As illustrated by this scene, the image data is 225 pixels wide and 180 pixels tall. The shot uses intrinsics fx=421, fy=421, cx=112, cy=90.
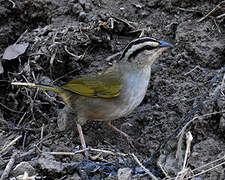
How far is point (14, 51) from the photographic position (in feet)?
20.7

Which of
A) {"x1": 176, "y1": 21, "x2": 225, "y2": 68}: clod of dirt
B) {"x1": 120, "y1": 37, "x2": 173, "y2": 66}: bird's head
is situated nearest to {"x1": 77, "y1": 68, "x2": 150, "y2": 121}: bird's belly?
{"x1": 120, "y1": 37, "x2": 173, "y2": 66}: bird's head

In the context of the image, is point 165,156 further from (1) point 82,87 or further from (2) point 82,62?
(2) point 82,62

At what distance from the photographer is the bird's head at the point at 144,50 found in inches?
203

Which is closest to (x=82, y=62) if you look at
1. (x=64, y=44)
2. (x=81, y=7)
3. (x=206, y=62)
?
(x=64, y=44)

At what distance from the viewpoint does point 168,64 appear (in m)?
5.87

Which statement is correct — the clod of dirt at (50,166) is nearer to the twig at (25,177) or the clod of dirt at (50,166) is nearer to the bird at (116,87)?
the twig at (25,177)

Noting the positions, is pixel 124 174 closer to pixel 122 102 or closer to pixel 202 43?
pixel 122 102

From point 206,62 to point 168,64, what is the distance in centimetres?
54

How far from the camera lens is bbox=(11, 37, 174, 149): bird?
5145 millimetres

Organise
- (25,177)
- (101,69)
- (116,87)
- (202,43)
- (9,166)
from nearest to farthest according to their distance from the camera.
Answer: (25,177) < (9,166) < (116,87) < (202,43) < (101,69)

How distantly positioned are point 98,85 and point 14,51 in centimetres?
169

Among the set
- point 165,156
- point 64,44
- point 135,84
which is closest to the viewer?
point 165,156

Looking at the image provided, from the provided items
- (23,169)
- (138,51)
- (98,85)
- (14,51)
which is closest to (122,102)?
(98,85)

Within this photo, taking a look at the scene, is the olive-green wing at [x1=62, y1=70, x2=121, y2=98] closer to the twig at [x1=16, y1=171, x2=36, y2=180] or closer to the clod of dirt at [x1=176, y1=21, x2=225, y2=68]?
the clod of dirt at [x1=176, y1=21, x2=225, y2=68]
